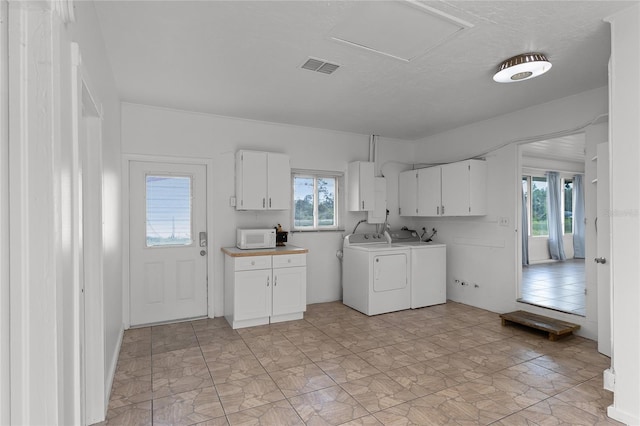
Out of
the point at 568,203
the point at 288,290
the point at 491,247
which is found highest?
the point at 568,203

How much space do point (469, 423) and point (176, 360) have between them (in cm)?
251

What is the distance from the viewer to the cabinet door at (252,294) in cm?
402

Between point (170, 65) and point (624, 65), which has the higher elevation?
point (170, 65)

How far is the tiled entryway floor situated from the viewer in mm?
4571

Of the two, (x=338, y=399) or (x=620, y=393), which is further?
(x=338, y=399)

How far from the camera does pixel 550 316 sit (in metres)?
4.03

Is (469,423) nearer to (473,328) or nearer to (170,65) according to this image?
(473,328)

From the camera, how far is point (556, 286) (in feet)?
19.4

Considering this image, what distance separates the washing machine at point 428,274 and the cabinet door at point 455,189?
60 cm

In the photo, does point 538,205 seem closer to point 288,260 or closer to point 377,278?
point 377,278

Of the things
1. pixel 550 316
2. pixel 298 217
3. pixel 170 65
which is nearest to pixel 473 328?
pixel 550 316

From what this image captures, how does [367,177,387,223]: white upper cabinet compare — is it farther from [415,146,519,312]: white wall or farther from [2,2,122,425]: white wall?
[2,2,122,425]: white wall

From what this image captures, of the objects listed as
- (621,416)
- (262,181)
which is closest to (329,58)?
(262,181)

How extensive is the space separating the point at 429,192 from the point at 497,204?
0.97 m
